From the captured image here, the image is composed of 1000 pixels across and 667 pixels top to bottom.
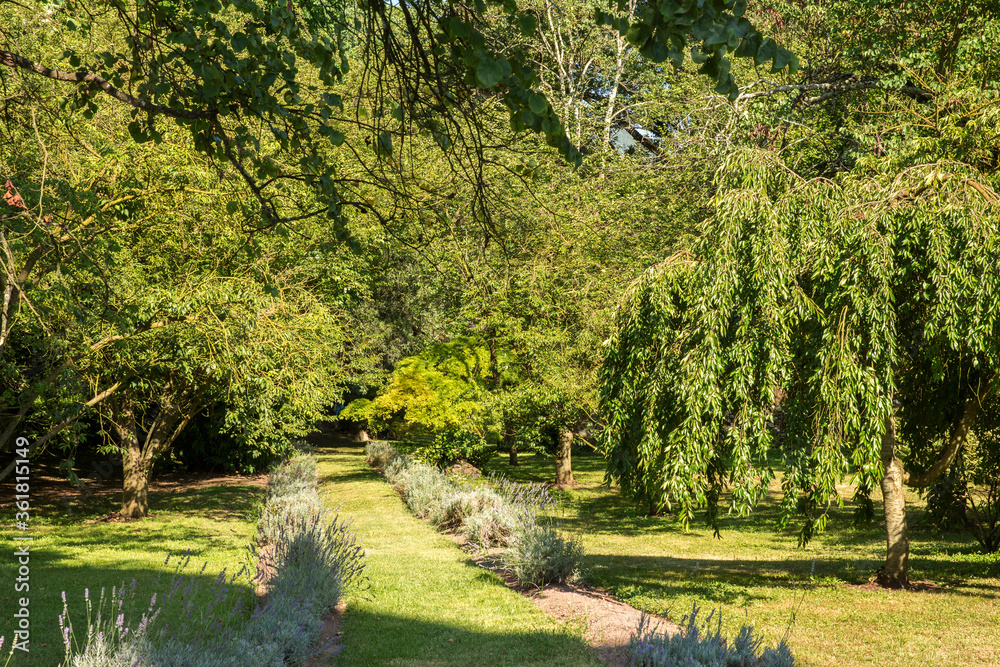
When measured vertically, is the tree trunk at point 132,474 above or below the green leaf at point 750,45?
below

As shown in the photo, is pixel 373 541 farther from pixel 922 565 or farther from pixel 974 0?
pixel 974 0

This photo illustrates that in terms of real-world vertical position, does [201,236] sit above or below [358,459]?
above

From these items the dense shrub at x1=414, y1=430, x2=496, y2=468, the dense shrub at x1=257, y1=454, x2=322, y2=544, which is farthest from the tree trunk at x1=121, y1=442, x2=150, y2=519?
the dense shrub at x1=414, y1=430, x2=496, y2=468

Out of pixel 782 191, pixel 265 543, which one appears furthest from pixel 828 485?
pixel 265 543

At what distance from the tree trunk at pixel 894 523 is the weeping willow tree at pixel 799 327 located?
1.30 metres

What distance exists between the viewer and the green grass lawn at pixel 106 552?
24.0 ft

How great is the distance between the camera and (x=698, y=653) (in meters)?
5.71

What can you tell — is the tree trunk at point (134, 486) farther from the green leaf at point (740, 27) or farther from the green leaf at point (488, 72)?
the green leaf at point (740, 27)

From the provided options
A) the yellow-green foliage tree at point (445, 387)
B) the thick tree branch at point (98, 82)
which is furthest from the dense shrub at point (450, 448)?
the thick tree branch at point (98, 82)

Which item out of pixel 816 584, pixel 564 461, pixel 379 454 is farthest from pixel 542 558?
pixel 379 454

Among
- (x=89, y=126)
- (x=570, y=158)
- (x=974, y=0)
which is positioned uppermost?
(x=974, y=0)

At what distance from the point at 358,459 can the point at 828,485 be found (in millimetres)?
26032

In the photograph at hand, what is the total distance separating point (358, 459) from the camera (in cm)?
3081

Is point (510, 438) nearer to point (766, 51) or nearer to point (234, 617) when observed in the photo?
point (234, 617)
